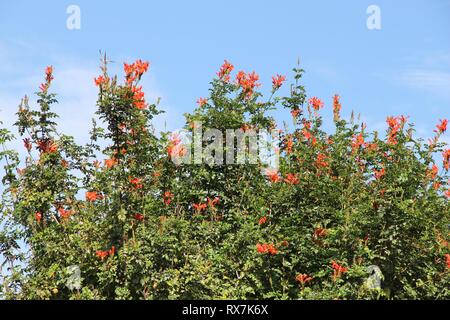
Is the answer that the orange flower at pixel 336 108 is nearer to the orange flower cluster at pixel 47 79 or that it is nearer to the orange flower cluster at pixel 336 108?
the orange flower cluster at pixel 336 108

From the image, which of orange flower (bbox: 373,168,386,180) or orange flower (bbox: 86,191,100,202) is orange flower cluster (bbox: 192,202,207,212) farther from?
orange flower (bbox: 373,168,386,180)

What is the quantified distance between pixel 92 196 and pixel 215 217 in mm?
1806

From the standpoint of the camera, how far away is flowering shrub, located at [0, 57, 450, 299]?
8.19 metres

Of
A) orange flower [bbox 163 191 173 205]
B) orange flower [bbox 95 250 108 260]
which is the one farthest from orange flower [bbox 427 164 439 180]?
orange flower [bbox 95 250 108 260]

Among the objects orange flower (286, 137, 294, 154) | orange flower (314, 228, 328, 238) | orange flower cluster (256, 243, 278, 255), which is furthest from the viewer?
orange flower (286, 137, 294, 154)

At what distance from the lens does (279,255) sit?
8.38 meters

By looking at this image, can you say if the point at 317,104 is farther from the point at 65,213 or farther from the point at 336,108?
the point at 65,213

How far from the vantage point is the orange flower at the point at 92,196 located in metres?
8.88

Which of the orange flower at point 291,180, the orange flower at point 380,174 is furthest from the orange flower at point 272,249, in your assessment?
the orange flower at point 380,174

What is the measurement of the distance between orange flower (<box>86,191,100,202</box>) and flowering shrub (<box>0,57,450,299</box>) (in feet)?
0.06

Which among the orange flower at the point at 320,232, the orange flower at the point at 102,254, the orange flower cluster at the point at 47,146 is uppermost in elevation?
the orange flower cluster at the point at 47,146

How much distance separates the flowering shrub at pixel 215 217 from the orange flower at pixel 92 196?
0.02 metres

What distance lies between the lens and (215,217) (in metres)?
9.28

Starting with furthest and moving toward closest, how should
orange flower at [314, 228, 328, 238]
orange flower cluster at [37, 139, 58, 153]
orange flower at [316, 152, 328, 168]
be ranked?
1. orange flower cluster at [37, 139, 58, 153]
2. orange flower at [316, 152, 328, 168]
3. orange flower at [314, 228, 328, 238]
